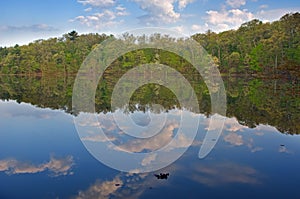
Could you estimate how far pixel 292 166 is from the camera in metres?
6.99

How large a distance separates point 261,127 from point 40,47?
60579 millimetres

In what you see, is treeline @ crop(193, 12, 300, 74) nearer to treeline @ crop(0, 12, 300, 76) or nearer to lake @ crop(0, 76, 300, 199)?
treeline @ crop(0, 12, 300, 76)

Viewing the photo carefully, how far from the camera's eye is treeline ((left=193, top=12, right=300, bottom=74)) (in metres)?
35.2

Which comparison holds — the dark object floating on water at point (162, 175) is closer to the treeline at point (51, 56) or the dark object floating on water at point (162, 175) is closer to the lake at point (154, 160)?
the lake at point (154, 160)

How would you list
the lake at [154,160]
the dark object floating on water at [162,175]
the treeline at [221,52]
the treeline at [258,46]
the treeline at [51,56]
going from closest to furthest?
the lake at [154,160], the dark object floating on water at [162,175], the treeline at [258,46], the treeline at [221,52], the treeline at [51,56]

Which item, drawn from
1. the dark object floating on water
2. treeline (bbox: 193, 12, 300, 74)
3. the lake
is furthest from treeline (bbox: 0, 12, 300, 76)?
the dark object floating on water

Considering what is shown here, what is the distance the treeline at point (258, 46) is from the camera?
1386 inches

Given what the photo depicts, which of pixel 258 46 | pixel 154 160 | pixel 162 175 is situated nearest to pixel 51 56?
pixel 258 46

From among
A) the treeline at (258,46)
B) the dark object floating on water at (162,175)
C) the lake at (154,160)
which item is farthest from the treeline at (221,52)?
the dark object floating on water at (162,175)

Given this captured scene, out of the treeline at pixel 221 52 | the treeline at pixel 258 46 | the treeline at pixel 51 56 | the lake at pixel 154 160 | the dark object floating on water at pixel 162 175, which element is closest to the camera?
the lake at pixel 154 160

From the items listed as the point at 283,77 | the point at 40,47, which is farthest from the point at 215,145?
the point at 40,47

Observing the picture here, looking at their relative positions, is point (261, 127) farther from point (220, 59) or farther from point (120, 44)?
point (120, 44)

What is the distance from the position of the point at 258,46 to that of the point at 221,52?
31.8ft

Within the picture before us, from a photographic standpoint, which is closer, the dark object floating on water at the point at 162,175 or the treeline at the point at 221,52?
the dark object floating on water at the point at 162,175
